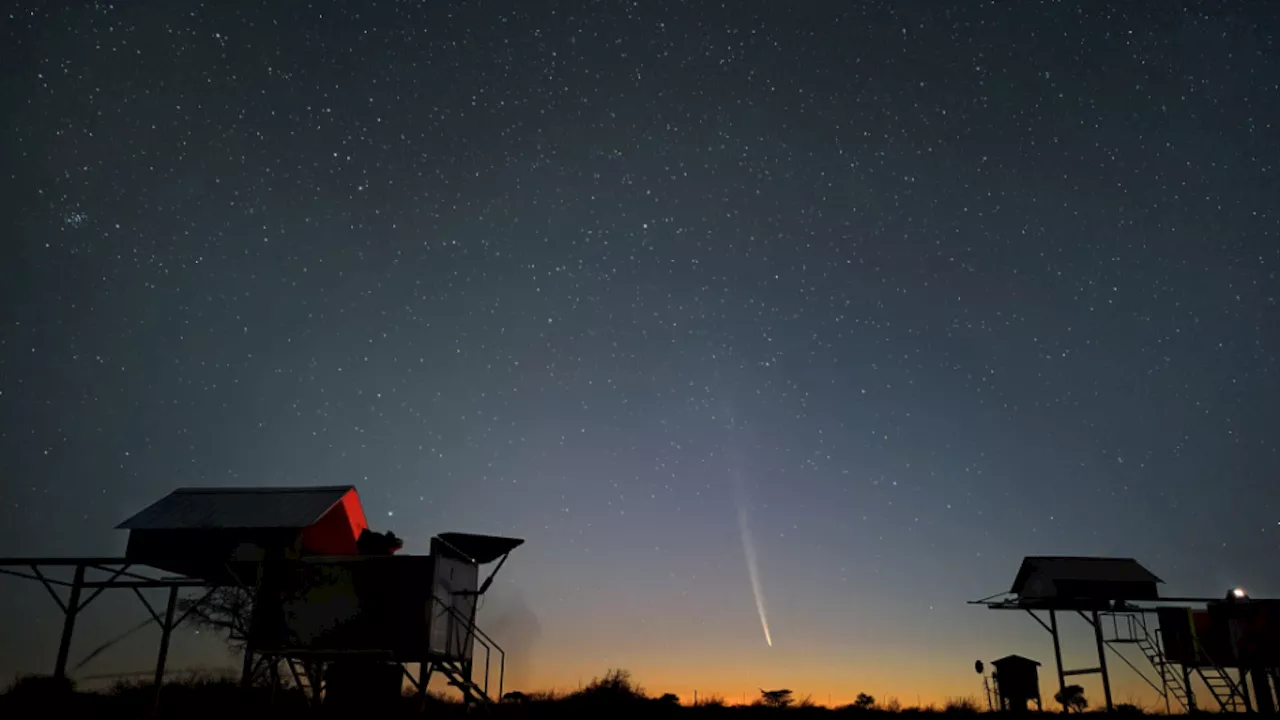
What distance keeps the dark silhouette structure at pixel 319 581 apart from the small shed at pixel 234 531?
1.1 inches

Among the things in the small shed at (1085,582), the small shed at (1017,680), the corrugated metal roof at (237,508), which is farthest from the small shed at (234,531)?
the small shed at (1017,680)

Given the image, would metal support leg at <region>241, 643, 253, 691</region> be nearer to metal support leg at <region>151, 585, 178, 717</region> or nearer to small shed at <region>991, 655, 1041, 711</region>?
metal support leg at <region>151, 585, 178, 717</region>

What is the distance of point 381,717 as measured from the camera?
66.7ft

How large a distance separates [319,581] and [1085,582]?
90.4ft

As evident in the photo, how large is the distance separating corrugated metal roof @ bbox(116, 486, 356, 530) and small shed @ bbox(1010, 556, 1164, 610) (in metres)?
25.7

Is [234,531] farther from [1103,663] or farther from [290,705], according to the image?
[1103,663]

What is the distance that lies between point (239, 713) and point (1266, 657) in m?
36.6

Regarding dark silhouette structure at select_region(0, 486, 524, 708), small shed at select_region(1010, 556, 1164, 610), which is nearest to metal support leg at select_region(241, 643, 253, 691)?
dark silhouette structure at select_region(0, 486, 524, 708)

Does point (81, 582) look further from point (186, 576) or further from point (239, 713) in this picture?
point (239, 713)

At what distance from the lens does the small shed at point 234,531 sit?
74.8ft

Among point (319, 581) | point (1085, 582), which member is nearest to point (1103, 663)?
point (1085, 582)

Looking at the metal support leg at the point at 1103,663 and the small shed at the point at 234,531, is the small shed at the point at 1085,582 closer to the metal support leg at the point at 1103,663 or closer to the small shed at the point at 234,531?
the metal support leg at the point at 1103,663

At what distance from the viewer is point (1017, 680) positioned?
39.8 m

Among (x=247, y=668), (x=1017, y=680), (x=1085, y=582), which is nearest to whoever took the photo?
(x=247, y=668)
